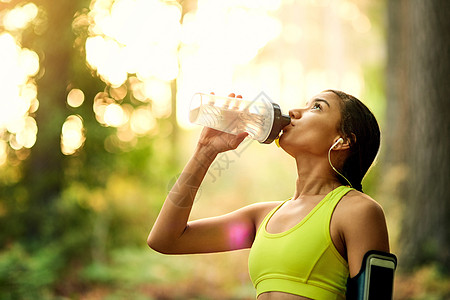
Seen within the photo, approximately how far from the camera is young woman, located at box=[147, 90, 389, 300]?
1.75m

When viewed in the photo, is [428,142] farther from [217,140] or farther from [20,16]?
[20,16]

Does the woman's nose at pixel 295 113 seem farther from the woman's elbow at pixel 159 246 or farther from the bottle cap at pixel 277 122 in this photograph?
the woman's elbow at pixel 159 246

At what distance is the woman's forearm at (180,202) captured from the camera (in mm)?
2088

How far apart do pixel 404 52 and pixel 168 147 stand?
684cm

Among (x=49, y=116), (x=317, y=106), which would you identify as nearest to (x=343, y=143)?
(x=317, y=106)

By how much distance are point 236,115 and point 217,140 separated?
14cm

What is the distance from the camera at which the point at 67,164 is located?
26.6 feet

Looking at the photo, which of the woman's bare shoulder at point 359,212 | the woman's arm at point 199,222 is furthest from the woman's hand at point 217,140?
the woman's bare shoulder at point 359,212

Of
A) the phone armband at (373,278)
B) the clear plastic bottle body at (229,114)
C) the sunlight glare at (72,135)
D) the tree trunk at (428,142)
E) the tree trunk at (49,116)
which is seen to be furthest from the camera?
the sunlight glare at (72,135)

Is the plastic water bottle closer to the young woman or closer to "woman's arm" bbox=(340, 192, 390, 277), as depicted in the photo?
the young woman

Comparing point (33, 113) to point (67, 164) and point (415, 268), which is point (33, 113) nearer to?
point (67, 164)

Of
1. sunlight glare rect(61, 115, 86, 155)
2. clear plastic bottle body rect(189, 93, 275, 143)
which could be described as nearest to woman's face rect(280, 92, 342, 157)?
clear plastic bottle body rect(189, 93, 275, 143)

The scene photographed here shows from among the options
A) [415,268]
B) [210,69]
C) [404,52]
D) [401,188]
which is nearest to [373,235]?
[415,268]

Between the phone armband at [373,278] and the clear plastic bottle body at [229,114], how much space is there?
0.60 meters
